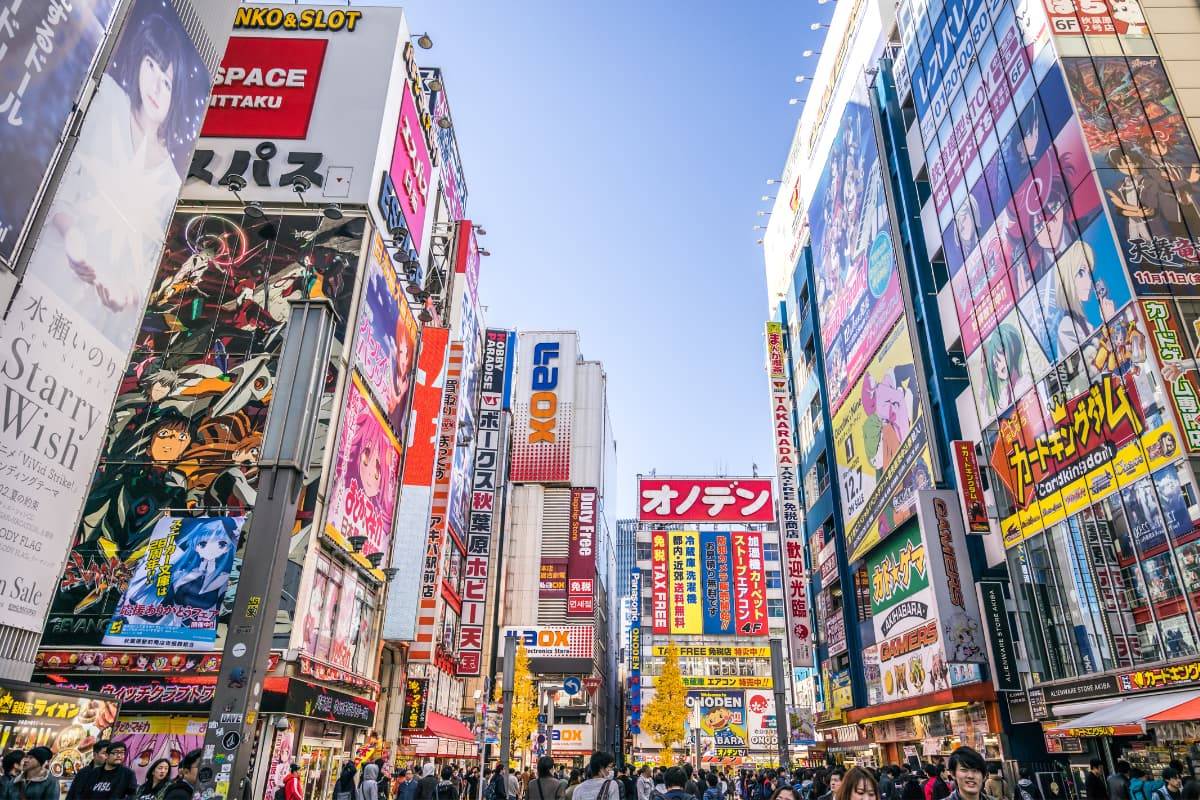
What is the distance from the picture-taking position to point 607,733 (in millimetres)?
80062

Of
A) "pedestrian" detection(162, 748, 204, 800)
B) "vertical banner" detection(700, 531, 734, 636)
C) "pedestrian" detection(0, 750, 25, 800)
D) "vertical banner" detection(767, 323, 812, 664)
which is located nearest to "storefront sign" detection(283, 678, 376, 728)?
"pedestrian" detection(0, 750, 25, 800)

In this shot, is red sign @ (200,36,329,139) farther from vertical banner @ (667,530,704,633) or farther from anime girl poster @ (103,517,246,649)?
vertical banner @ (667,530,704,633)

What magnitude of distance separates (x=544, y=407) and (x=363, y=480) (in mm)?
47260

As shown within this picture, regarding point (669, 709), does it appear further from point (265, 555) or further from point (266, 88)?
point (265, 555)

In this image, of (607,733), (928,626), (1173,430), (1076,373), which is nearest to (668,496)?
(928,626)

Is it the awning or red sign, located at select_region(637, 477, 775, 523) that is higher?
red sign, located at select_region(637, 477, 775, 523)

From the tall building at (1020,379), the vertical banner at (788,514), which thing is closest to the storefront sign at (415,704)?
the vertical banner at (788,514)

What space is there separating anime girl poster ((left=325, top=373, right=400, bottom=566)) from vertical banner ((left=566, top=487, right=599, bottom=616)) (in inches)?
1429

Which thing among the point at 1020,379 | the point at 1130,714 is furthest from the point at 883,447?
the point at 1130,714

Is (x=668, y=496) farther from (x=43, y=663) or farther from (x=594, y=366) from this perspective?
(x=594, y=366)

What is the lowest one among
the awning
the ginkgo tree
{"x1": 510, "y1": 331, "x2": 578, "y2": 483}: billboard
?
the awning

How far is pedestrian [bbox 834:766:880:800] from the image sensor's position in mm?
4031

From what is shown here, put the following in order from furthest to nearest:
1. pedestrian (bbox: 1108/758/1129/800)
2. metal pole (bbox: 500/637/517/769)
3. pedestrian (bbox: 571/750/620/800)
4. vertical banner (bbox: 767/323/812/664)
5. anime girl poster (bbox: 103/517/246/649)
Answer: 1. vertical banner (bbox: 767/323/812/664)
2. anime girl poster (bbox: 103/517/246/649)
3. metal pole (bbox: 500/637/517/769)
4. pedestrian (bbox: 1108/758/1129/800)
5. pedestrian (bbox: 571/750/620/800)

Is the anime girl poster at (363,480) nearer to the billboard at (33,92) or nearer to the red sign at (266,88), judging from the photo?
the red sign at (266,88)
